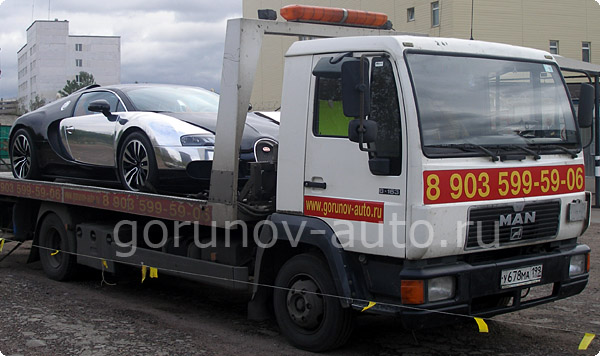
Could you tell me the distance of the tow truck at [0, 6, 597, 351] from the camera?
4.79 m

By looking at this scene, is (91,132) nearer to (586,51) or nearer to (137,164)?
(137,164)

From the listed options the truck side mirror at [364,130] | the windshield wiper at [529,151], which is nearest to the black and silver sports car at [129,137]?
the truck side mirror at [364,130]

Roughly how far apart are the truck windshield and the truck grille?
41 centimetres

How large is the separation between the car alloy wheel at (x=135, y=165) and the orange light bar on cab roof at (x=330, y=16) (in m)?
2.09

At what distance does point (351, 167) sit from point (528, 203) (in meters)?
1.33

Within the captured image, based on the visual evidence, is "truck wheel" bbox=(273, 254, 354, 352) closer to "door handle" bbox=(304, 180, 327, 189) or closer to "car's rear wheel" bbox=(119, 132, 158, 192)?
"door handle" bbox=(304, 180, 327, 189)

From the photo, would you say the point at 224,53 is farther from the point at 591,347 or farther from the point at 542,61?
the point at 591,347

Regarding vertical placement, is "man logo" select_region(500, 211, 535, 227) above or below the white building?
below

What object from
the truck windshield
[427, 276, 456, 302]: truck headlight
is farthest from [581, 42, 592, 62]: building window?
[427, 276, 456, 302]: truck headlight

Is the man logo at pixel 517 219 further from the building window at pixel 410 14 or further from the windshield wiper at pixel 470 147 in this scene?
the building window at pixel 410 14

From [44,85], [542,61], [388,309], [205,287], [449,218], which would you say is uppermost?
[44,85]

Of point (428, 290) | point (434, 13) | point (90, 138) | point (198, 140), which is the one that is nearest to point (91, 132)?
point (90, 138)

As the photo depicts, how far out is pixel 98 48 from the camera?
8400 centimetres

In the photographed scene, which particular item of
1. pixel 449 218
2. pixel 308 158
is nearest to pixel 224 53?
pixel 308 158
